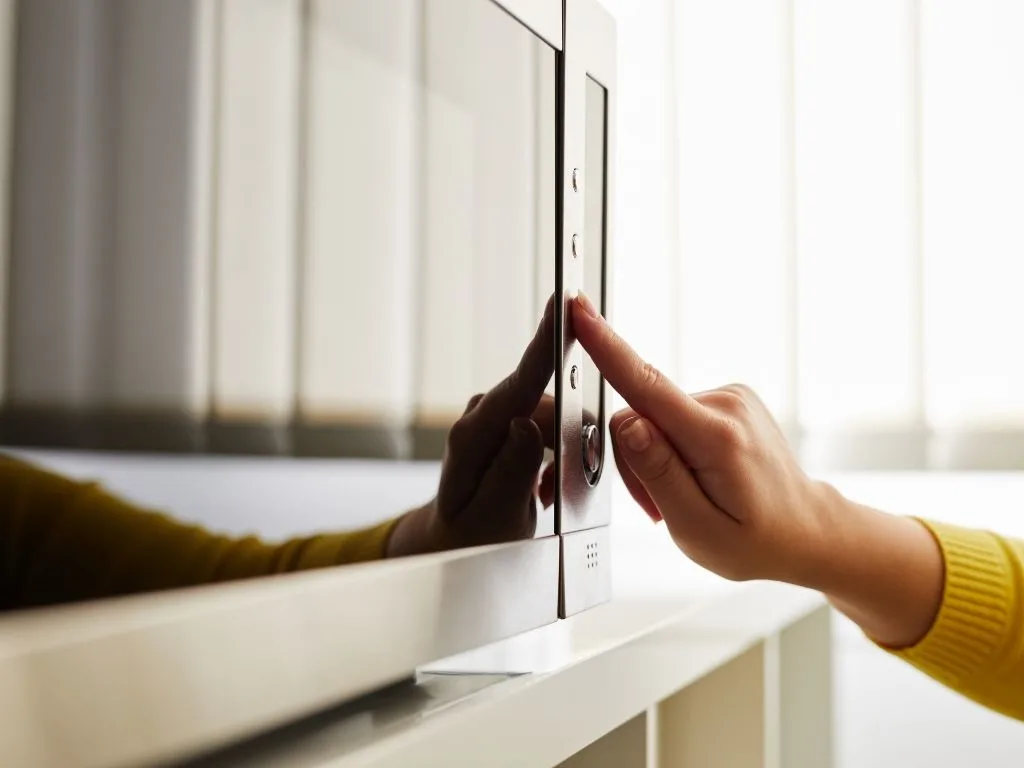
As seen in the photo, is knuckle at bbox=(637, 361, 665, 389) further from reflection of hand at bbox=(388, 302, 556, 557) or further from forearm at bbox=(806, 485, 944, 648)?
forearm at bbox=(806, 485, 944, 648)

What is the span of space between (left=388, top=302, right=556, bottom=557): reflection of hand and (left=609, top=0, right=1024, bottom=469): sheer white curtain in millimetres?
1285

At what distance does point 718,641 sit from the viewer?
0.60 m

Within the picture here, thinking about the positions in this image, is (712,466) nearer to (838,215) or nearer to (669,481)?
(669,481)

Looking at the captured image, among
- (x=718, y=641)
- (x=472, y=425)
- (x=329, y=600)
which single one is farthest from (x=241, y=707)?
(x=718, y=641)

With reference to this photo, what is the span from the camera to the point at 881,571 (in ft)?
1.92

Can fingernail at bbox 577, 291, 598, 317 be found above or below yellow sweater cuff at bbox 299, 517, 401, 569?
above

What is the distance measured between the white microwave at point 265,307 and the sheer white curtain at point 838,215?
4.22 ft

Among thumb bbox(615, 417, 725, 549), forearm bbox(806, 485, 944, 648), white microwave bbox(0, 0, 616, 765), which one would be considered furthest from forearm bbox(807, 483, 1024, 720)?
white microwave bbox(0, 0, 616, 765)

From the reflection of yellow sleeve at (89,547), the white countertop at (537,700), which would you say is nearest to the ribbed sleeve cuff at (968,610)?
the white countertop at (537,700)

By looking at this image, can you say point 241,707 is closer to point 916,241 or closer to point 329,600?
point 329,600

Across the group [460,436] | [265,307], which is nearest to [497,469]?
[460,436]

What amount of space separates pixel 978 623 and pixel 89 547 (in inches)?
22.5

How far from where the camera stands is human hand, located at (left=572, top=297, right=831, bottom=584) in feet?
1.46

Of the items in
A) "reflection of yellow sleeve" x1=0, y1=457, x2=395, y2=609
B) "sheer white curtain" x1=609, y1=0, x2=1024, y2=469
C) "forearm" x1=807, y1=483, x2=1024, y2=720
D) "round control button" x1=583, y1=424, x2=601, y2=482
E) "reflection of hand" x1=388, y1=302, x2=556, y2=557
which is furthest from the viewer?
"sheer white curtain" x1=609, y1=0, x2=1024, y2=469
